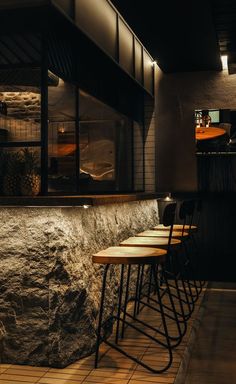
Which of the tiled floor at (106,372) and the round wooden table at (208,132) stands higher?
the round wooden table at (208,132)

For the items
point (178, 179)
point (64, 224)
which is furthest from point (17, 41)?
point (178, 179)

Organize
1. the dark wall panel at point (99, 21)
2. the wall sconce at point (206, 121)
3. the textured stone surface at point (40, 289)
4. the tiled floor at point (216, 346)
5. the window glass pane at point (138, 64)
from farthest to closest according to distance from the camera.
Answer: the wall sconce at point (206, 121) → the window glass pane at point (138, 64) → the dark wall panel at point (99, 21) → the tiled floor at point (216, 346) → the textured stone surface at point (40, 289)

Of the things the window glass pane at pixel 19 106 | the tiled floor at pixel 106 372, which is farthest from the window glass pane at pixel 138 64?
the tiled floor at pixel 106 372

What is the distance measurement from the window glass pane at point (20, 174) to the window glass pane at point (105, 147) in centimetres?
213

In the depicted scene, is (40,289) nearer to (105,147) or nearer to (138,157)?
(138,157)

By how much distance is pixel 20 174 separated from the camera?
3418 mm

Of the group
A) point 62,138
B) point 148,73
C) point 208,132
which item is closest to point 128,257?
point 208,132

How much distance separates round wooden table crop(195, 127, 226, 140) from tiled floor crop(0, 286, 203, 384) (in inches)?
140

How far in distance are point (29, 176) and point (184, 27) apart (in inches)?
88.0

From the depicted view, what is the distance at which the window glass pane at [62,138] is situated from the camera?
5.22 metres

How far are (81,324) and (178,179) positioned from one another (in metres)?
3.63

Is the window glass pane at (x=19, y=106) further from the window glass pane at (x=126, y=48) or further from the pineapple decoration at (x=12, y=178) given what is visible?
the window glass pane at (x=126, y=48)

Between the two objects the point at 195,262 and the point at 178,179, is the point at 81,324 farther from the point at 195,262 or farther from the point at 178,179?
the point at 178,179

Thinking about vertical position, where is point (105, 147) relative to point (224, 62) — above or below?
below
